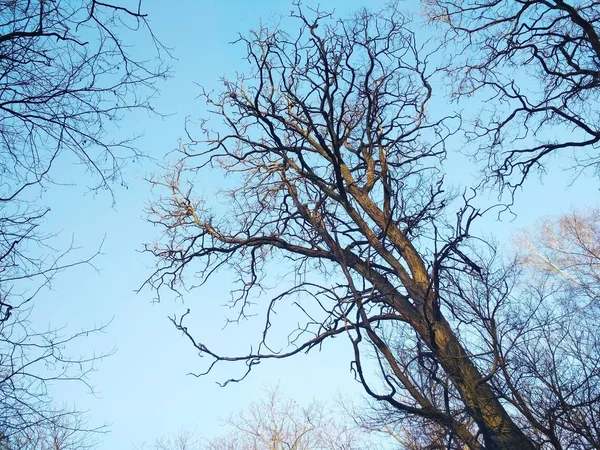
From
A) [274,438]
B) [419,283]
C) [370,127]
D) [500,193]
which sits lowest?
[419,283]

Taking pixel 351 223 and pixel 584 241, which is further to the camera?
pixel 584 241

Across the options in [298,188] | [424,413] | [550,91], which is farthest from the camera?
[298,188]

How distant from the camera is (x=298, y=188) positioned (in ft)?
28.8

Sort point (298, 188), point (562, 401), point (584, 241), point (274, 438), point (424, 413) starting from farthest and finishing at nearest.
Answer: point (274, 438) < point (584, 241) < point (298, 188) < point (562, 401) < point (424, 413)

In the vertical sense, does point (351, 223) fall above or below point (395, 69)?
below

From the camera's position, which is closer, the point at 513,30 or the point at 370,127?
the point at 513,30

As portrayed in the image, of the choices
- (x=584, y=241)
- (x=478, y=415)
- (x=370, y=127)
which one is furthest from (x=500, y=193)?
(x=584, y=241)

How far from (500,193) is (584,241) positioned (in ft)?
48.4

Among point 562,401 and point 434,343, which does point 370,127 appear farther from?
point 562,401

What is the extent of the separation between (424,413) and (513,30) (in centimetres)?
501

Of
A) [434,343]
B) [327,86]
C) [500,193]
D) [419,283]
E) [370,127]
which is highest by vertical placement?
[370,127]

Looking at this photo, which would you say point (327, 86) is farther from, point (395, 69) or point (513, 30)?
point (513, 30)

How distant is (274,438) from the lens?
24.0m

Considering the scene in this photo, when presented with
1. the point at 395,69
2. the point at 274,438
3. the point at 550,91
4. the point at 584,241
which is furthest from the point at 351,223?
the point at 274,438
